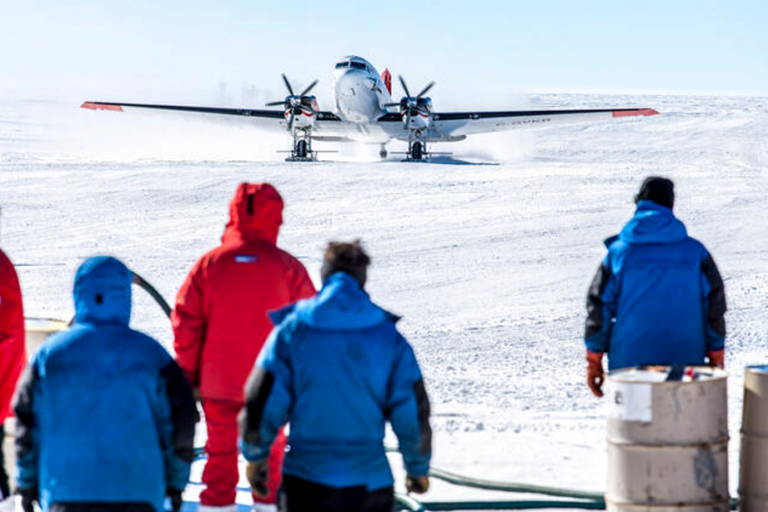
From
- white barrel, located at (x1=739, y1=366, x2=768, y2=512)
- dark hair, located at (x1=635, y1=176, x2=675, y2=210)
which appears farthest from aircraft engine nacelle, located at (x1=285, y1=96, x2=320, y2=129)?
white barrel, located at (x1=739, y1=366, x2=768, y2=512)

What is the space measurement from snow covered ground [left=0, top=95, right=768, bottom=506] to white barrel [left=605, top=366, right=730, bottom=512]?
1.50 meters

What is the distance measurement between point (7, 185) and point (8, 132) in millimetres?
47239

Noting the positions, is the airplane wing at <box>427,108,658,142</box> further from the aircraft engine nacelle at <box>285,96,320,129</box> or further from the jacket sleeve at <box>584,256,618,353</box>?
the jacket sleeve at <box>584,256,618,353</box>

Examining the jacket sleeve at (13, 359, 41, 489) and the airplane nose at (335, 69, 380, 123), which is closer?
the jacket sleeve at (13, 359, 41, 489)

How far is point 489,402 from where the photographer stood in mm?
8984

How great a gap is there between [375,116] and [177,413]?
116 feet

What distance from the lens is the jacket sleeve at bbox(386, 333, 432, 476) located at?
A: 4.20 m

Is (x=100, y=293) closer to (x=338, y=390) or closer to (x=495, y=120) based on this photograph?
(x=338, y=390)

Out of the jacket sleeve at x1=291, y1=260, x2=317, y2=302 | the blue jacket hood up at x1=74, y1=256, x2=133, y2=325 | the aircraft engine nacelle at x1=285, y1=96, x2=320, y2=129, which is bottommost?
the jacket sleeve at x1=291, y1=260, x2=317, y2=302

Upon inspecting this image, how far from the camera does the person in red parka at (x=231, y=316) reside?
5414mm

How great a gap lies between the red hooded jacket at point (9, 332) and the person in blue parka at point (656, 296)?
2.87 meters

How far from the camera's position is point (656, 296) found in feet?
19.7

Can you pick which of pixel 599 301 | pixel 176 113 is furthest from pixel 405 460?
pixel 176 113

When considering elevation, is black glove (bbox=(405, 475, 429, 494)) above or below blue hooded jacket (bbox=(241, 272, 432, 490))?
below
